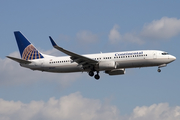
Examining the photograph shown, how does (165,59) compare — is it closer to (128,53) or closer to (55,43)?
(128,53)

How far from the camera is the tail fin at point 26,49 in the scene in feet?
229

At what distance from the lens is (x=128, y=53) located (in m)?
63.2

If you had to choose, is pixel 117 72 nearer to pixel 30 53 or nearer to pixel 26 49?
pixel 30 53

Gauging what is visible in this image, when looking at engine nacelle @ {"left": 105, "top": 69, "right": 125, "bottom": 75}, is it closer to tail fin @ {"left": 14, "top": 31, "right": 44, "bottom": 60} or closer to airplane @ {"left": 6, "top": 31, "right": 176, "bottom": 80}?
airplane @ {"left": 6, "top": 31, "right": 176, "bottom": 80}

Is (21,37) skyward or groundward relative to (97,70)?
skyward

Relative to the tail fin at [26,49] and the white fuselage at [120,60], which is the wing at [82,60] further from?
the tail fin at [26,49]

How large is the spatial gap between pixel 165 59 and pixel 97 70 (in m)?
11.5

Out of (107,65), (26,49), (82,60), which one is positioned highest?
(26,49)

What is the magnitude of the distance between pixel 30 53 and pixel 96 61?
44.9 ft

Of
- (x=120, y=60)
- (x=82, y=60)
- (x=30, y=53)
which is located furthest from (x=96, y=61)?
(x=30, y=53)

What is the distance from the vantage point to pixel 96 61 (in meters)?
63.8

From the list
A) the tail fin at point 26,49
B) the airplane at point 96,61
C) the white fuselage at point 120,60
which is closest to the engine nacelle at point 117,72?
the airplane at point 96,61

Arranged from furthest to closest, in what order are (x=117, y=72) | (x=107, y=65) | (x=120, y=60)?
(x=117, y=72), (x=107, y=65), (x=120, y=60)

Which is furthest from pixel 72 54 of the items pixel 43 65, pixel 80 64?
pixel 43 65
